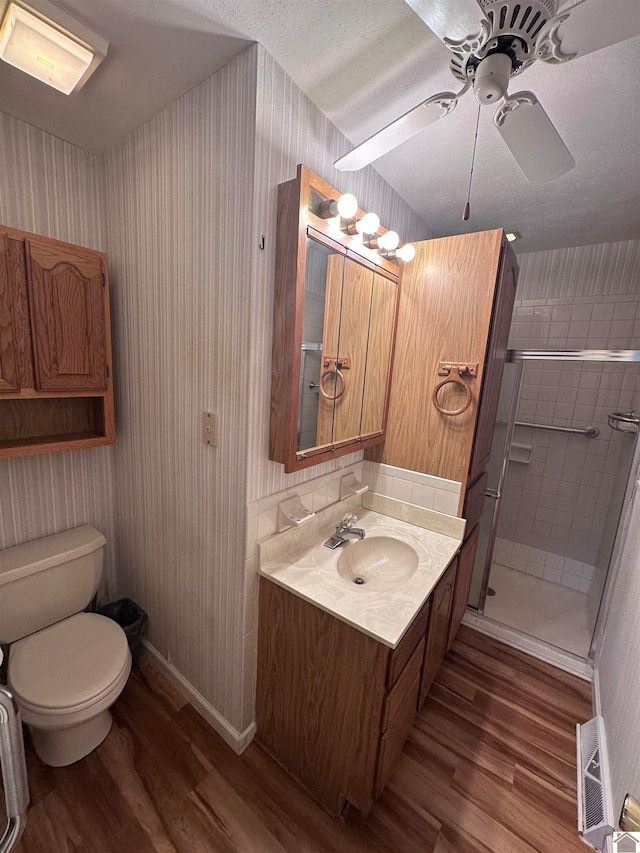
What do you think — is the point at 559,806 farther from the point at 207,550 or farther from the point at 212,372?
the point at 212,372

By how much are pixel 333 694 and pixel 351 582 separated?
1.19ft

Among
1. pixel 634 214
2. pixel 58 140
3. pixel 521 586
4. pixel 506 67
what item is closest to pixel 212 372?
pixel 506 67

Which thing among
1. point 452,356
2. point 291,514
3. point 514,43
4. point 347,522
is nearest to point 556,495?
point 452,356

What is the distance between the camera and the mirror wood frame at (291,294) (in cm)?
108

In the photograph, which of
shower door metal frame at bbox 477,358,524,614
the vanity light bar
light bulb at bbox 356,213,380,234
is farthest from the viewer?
shower door metal frame at bbox 477,358,524,614

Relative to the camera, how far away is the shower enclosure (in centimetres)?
213

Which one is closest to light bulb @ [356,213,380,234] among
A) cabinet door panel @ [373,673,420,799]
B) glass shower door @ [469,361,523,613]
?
glass shower door @ [469,361,523,613]

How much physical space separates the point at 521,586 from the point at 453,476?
1.66 metres

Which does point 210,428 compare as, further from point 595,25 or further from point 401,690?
point 595,25

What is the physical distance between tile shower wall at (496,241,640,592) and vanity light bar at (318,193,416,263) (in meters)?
1.46

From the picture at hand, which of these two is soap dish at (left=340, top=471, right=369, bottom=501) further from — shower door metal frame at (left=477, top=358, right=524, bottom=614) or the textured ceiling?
the textured ceiling

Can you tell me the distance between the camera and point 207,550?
136 cm

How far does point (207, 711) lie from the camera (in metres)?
1.48

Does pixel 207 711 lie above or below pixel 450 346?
below
